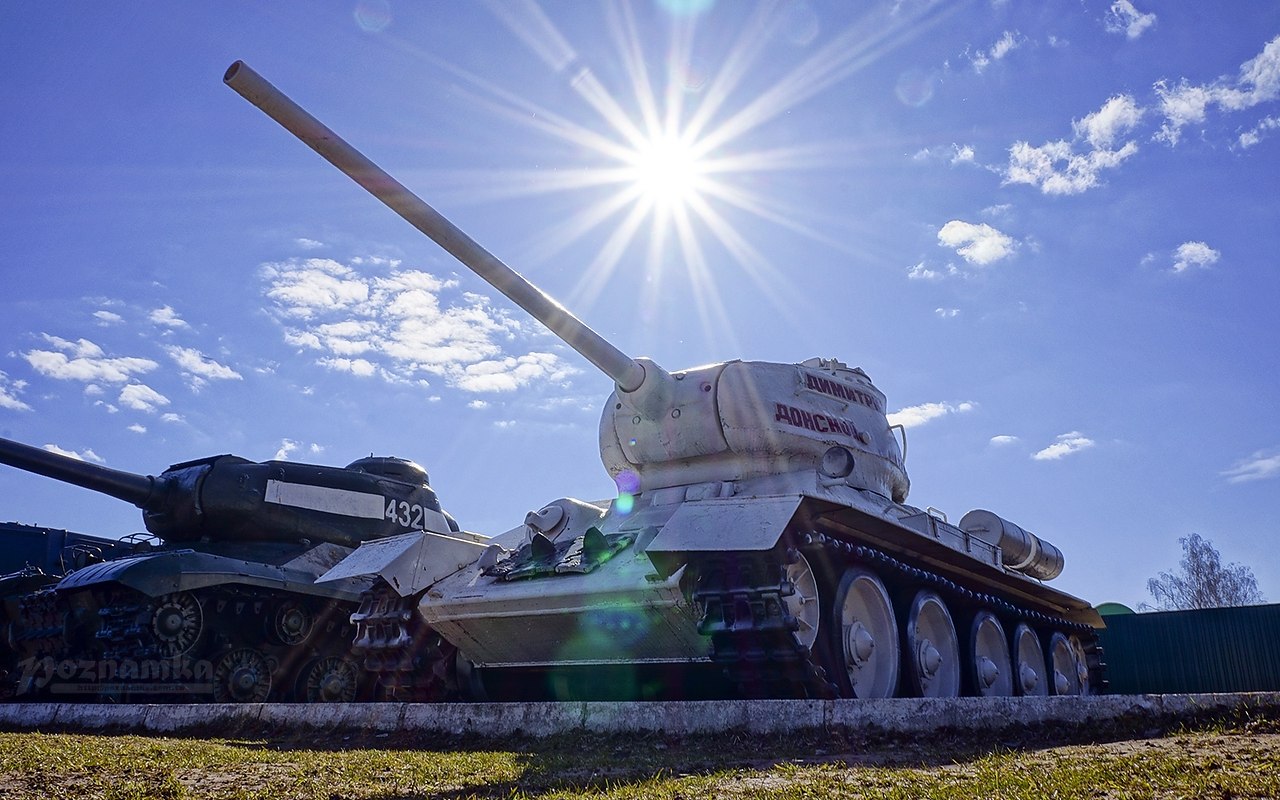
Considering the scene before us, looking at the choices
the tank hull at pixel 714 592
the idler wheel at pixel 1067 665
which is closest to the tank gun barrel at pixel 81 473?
the tank hull at pixel 714 592

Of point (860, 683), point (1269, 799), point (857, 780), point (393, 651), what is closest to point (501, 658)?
point (393, 651)

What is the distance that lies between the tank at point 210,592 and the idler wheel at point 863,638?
233 inches

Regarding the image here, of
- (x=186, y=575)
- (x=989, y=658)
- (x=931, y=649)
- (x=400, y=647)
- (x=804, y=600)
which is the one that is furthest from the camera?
(x=186, y=575)

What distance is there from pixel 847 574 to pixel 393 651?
4.32m

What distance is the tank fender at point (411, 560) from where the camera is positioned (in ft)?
32.2

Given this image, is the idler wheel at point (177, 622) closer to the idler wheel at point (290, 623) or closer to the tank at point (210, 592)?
the tank at point (210, 592)

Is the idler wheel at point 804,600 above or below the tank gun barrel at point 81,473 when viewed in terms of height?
below

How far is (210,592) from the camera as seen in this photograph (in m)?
12.7

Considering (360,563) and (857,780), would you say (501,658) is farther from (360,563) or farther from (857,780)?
(857,780)

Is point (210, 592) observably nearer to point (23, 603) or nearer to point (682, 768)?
point (23, 603)

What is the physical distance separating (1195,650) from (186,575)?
1953cm

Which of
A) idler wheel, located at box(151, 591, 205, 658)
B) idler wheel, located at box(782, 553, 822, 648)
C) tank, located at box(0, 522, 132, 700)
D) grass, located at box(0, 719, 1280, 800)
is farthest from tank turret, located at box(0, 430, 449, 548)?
idler wheel, located at box(782, 553, 822, 648)

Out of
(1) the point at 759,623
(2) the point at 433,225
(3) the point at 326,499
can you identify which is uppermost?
(2) the point at 433,225

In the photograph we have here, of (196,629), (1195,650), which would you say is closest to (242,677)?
(196,629)
